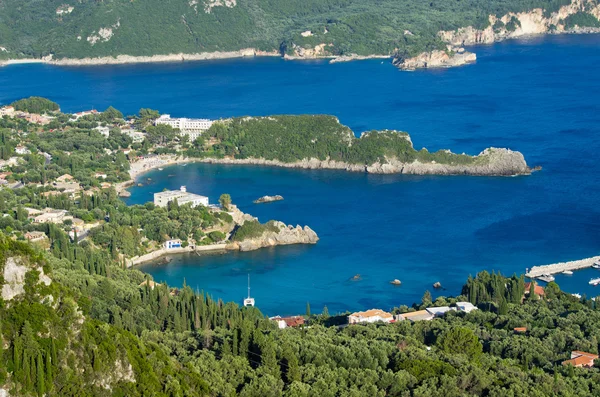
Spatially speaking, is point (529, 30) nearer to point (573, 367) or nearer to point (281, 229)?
point (281, 229)

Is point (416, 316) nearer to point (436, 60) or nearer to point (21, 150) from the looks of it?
point (21, 150)

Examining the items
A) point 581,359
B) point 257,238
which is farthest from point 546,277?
point 581,359

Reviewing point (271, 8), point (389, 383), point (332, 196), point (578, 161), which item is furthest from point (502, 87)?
point (389, 383)

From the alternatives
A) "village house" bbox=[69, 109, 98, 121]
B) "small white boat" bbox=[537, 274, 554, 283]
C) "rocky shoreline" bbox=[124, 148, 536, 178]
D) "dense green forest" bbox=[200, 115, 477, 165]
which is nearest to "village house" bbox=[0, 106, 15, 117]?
"village house" bbox=[69, 109, 98, 121]

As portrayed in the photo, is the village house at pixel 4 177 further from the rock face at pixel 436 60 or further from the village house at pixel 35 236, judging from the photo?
the rock face at pixel 436 60

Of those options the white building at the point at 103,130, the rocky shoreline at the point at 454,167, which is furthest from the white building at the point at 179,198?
the white building at the point at 103,130
